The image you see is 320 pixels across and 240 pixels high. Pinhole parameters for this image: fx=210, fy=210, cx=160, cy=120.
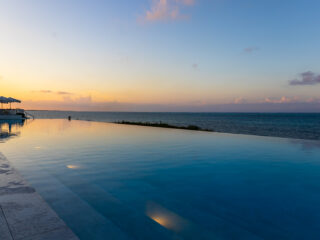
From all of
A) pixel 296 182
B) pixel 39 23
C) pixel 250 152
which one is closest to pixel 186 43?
pixel 39 23

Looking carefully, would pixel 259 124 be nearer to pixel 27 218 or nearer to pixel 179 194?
pixel 179 194

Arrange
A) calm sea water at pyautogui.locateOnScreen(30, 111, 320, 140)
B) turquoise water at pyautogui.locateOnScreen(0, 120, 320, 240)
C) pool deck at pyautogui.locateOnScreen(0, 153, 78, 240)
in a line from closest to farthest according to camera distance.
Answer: pool deck at pyautogui.locateOnScreen(0, 153, 78, 240) < turquoise water at pyautogui.locateOnScreen(0, 120, 320, 240) < calm sea water at pyautogui.locateOnScreen(30, 111, 320, 140)

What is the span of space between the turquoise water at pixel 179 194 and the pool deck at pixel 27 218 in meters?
0.31

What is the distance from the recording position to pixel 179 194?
4.81 m

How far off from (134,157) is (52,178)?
3.54 meters

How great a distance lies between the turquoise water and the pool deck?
311 mm

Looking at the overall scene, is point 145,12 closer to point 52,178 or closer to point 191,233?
point 52,178

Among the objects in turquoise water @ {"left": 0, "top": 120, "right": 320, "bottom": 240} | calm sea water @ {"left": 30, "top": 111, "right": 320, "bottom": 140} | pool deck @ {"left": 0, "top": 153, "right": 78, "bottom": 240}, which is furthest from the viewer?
calm sea water @ {"left": 30, "top": 111, "right": 320, "bottom": 140}

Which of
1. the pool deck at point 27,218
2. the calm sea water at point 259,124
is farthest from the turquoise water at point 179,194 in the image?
the calm sea water at point 259,124

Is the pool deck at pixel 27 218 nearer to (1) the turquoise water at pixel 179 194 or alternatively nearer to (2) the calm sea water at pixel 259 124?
(1) the turquoise water at pixel 179 194

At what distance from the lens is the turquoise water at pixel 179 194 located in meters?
3.26

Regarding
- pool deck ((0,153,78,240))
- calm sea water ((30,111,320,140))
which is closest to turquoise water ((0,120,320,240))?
pool deck ((0,153,78,240))

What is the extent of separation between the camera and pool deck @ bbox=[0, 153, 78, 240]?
2514 millimetres

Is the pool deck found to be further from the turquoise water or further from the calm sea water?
the calm sea water
